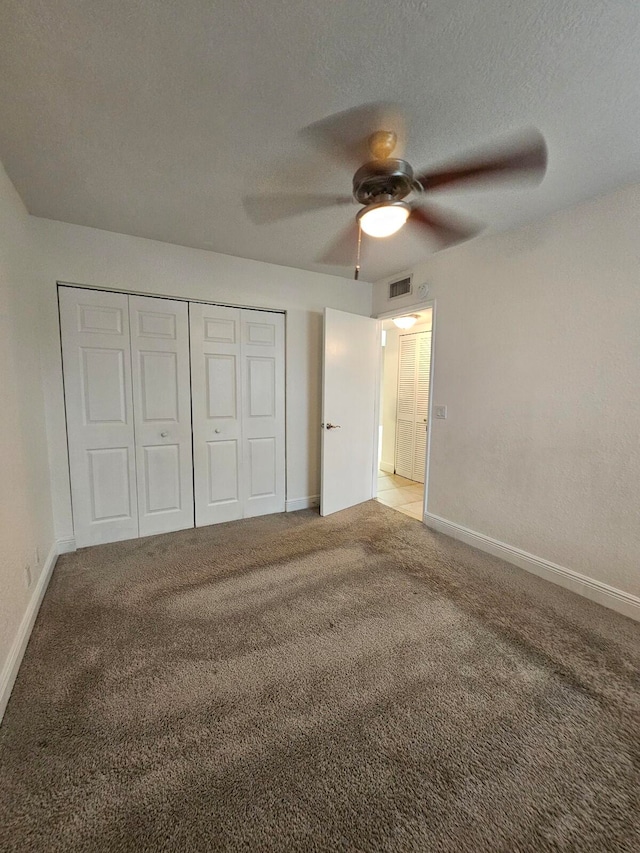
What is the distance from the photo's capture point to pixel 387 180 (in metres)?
1.60

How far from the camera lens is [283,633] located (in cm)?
176

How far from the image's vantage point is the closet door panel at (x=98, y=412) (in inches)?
99.0

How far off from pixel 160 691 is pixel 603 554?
2511mm

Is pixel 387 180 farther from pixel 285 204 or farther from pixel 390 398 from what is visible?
pixel 390 398

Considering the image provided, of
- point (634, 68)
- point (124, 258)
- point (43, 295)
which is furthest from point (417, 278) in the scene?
point (43, 295)

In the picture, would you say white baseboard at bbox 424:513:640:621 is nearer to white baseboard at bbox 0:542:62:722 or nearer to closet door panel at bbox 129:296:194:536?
closet door panel at bbox 129:296:194:536

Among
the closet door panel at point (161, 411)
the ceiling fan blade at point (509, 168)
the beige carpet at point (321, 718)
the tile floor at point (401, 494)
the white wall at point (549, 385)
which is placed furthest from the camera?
the tile floor at point (401, 494)

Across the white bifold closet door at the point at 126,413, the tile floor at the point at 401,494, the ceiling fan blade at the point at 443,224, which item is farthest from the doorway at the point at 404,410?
the white bifold closet door at the point at 126,413

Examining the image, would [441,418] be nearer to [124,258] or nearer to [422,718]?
[422,718]

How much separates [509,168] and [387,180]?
52 cm

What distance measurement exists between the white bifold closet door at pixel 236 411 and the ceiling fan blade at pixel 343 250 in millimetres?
694

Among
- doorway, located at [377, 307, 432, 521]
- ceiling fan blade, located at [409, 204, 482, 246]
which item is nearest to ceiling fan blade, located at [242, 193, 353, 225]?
ceiling fan blade, located at [409, 204, 482, 246]

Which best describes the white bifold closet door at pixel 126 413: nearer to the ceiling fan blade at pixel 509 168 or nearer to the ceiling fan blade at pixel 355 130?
the ceiling fan blade at pixel 355 130

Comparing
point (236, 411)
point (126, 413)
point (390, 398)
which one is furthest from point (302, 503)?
point (390, 398)
